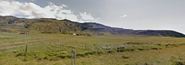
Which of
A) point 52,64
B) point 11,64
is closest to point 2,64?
point 11,64

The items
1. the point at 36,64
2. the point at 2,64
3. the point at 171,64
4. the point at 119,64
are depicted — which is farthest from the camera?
the point at 119,64

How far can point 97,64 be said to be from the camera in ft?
38.4

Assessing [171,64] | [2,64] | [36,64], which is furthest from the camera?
[171,64]

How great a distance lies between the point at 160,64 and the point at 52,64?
16.1m

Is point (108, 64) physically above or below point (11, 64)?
below

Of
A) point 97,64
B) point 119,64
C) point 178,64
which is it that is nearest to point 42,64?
point 97,64

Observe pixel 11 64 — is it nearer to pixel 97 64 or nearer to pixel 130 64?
pixel 97 64

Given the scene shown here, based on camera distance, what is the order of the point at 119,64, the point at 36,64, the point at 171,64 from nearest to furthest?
the point at 36,64 → the point at 171,64 → the point at 119,64

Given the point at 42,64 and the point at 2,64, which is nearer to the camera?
the point at 2,64

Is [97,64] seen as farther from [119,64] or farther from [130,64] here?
[130,64]

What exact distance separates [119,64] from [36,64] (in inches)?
493

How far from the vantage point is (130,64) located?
1153 centimetres

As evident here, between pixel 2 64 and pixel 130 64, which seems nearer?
pixel 2 64

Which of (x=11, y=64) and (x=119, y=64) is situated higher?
(x=11, y=64)
